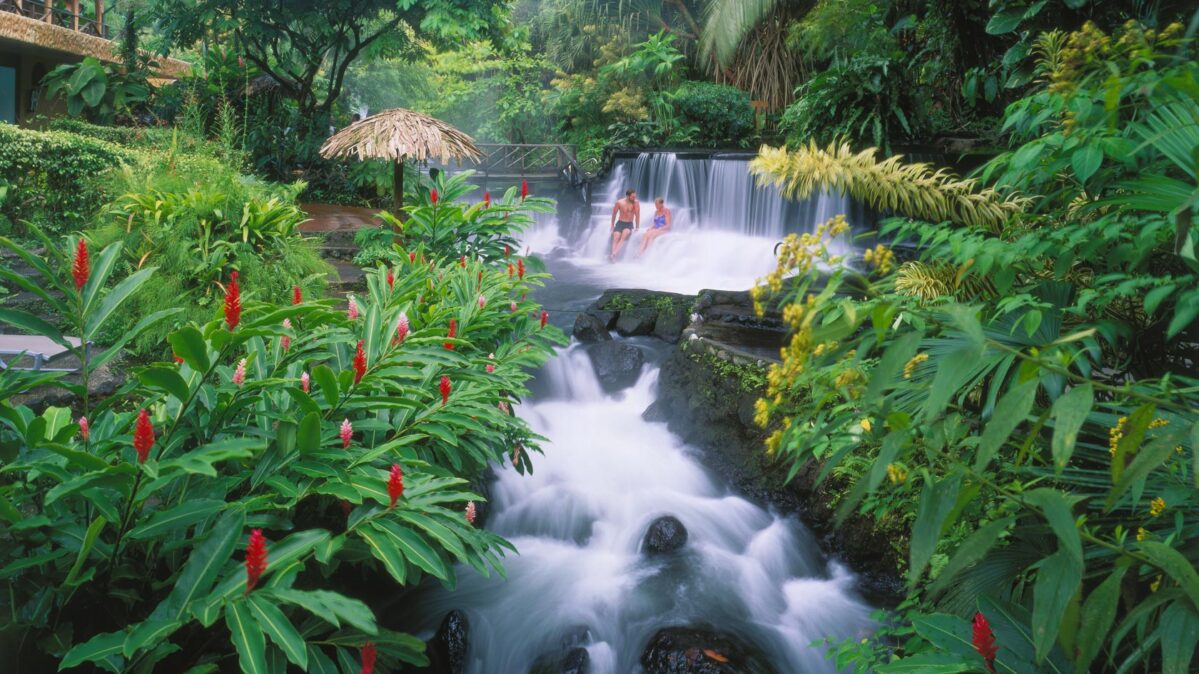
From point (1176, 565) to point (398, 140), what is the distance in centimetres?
655

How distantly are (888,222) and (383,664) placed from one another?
2210 mm

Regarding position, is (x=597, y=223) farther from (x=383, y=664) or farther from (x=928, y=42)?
(x=383, y=664)

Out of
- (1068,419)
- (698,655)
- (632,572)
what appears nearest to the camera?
(1068,419)

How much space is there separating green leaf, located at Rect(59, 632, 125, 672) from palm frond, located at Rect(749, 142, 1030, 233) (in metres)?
2.58

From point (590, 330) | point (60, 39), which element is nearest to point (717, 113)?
point (590, 330)

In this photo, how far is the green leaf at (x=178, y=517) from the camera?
1.85 meters

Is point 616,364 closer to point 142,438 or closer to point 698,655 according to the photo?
point 698,655

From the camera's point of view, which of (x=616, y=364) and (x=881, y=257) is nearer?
(x=881, y=257)

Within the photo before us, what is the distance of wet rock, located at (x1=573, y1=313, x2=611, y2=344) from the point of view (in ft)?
25.6

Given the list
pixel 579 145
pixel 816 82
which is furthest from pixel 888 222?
pixel 579 145

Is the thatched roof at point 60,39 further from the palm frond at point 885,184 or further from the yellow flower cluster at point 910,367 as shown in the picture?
the yellow flower cluster at point 910,367

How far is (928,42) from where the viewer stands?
8773 mm

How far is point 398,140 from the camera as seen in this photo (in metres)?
6.77

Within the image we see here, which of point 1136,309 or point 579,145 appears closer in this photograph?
point 1136,309
